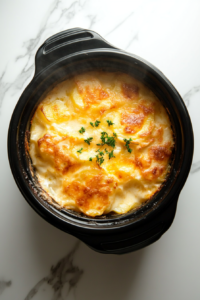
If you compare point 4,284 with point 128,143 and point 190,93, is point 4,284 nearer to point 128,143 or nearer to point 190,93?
point 128,143

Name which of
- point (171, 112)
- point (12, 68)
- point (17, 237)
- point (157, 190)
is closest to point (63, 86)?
point (12, 68)

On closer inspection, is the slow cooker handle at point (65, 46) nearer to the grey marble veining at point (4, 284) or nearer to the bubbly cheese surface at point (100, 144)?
the bubbly cheese surface at point (100, 144)

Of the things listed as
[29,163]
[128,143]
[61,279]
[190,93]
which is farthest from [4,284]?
[190,93]

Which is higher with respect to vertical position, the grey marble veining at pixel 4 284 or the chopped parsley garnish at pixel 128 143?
the chopped parsley garnish at pixel 128 143

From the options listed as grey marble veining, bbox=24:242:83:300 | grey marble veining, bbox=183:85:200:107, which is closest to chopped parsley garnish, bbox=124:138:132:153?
grey marble veining, bbox=183:85:200:107

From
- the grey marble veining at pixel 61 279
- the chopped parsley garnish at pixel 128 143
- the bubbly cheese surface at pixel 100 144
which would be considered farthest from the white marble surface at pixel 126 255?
the chopped parsley garnish at pixel 128 143
